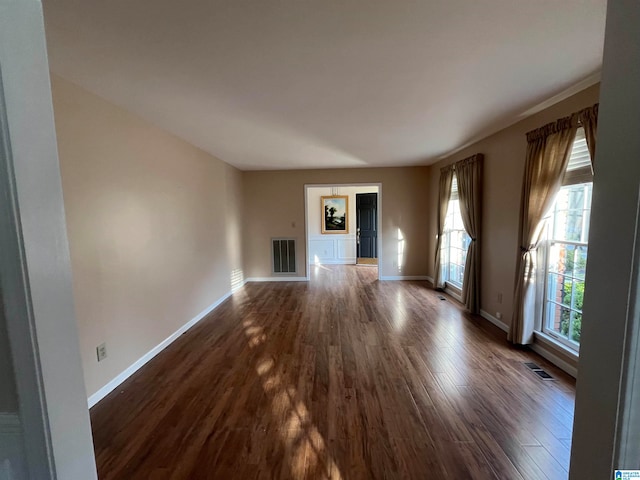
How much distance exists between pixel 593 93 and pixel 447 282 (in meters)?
3.45

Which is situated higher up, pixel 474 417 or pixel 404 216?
pixel 404 216

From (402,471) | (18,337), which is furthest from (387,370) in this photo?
(18,337)

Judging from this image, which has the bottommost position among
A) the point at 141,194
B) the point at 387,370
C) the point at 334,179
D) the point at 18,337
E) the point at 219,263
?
the point at 387,370

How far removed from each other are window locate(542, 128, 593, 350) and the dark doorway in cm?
537

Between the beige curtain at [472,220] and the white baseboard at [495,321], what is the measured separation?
0.11 metres

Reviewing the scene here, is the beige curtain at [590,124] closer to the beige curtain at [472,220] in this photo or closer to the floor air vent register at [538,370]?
the beige curtain at [472,220]

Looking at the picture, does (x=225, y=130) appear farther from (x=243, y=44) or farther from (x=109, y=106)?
(x=243, y=44)

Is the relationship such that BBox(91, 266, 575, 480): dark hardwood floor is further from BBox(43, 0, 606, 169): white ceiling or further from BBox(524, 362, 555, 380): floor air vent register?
BBox(43, 0, 606, 169): white ceiling

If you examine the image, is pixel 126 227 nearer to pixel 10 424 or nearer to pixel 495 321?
pixel 10 424

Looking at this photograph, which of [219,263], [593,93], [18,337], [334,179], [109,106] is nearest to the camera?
[18,337]

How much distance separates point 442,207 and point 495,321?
2.13m

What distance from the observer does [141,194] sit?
2.65 metres

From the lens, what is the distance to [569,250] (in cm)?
246

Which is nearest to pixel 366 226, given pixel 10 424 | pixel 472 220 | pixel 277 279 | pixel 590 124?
pixel 277 279
